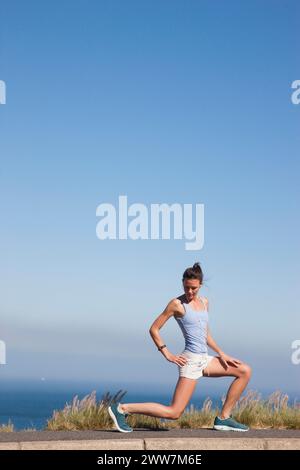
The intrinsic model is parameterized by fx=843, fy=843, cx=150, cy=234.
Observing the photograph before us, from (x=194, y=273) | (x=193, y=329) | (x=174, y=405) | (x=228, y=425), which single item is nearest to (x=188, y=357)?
(x=193, y=329)

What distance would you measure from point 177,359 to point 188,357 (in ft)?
0.50

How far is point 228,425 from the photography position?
10055mm

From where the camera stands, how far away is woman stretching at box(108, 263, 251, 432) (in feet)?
31.1

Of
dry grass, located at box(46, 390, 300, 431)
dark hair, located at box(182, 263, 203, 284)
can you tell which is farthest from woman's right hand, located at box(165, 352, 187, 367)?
dry grass, located at box(46, 390, 300, 431)

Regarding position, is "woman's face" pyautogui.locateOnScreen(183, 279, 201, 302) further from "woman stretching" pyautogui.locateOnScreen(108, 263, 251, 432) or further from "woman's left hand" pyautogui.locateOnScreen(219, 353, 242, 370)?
"woman's left hand" pyautogui.locateOnScreen(219, 353, 242, 370)

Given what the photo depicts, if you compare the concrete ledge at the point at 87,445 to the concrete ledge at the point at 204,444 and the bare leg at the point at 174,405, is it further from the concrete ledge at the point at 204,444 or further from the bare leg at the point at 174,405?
the bare leg at the point at 174,405

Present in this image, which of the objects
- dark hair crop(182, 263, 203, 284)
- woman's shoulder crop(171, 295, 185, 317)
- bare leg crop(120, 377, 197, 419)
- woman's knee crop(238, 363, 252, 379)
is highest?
dark hair crop(182, 263, 203, 284)

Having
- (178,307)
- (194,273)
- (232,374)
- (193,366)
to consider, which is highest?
(194,273)

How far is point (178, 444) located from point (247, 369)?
1.35 meters

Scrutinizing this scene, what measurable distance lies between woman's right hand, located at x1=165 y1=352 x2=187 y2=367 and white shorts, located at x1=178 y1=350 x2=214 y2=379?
0.05 m

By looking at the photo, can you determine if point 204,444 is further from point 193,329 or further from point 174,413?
point 193,329

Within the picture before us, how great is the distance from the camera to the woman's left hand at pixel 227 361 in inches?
382

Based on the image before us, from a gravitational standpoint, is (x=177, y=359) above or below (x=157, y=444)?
above
